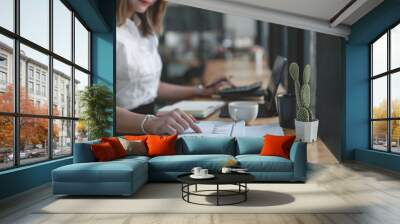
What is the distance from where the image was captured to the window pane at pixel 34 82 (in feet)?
18.7

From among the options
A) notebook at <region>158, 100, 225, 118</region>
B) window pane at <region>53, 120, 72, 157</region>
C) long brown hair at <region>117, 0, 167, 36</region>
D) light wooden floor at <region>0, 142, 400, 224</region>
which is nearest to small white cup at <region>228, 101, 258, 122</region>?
notebook at <region>158, 100, 225, 118</region>

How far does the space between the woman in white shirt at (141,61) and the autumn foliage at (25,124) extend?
91.0 inches

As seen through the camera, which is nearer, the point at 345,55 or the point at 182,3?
the point at 182,3

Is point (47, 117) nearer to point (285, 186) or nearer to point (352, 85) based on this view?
point (285, 186)

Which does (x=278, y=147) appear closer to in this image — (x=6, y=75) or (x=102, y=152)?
(x=102, y=152)

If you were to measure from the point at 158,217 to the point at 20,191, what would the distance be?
7.49 ft

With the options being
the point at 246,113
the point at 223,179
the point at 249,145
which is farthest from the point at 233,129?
the point at 223,179

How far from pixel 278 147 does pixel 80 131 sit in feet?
11.9

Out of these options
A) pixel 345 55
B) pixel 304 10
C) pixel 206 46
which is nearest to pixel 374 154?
pixel 345 55

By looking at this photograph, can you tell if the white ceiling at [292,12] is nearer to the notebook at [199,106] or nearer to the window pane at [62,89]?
the notebook at [199,106]

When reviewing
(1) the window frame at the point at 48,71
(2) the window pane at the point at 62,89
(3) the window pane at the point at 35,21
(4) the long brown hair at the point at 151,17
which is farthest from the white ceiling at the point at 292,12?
(3) the window pane at the point at 35,21

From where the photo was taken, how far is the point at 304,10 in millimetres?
8406

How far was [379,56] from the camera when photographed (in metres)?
8.98

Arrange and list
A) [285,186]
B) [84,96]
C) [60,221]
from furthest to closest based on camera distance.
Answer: [84,96] < [285,186] < [60,221]
